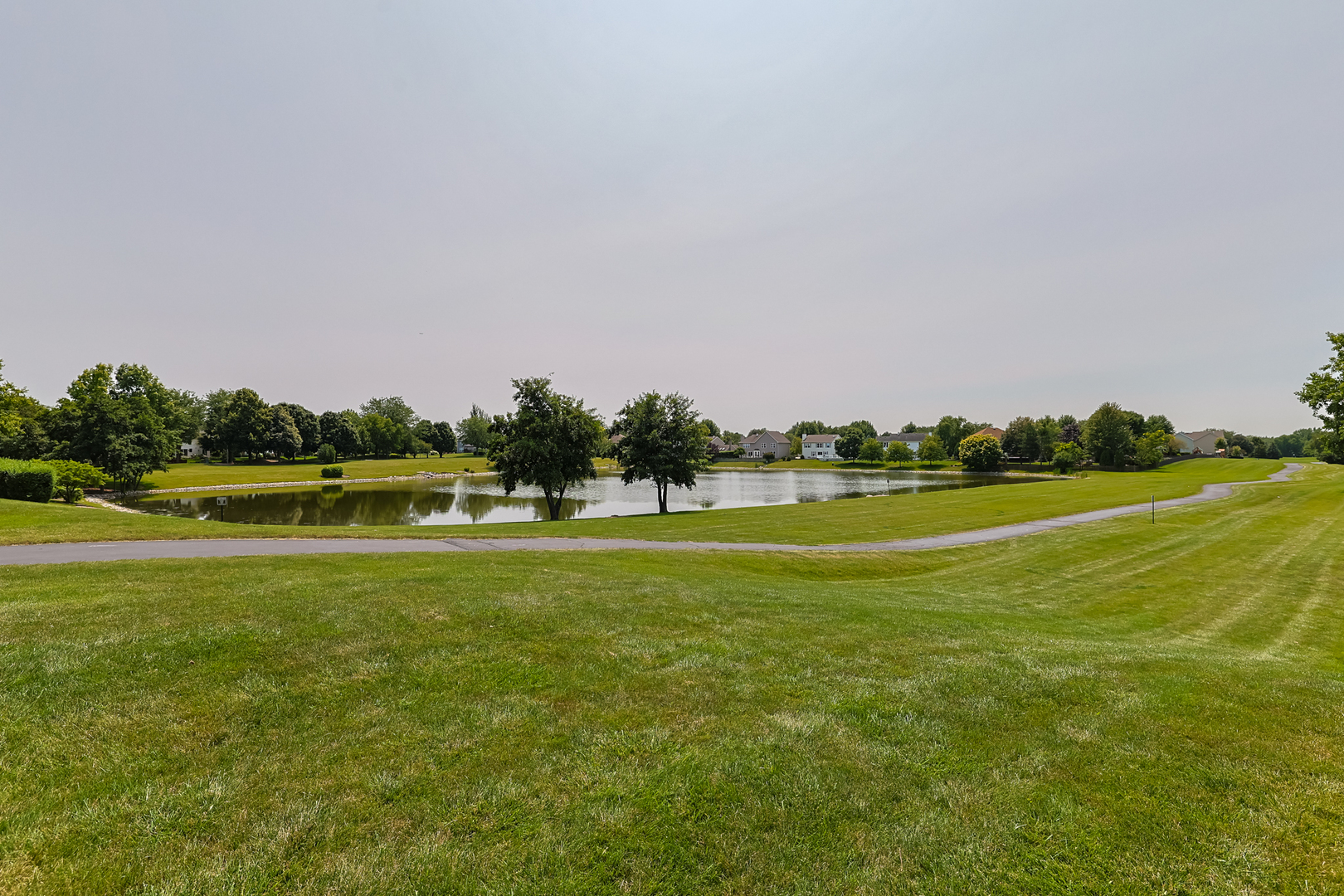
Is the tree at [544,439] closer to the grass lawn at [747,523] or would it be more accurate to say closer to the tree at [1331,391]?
the grass lawn at [747,523]

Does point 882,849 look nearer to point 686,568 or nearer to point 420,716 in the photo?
point 420,716

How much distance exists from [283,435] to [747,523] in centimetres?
9250

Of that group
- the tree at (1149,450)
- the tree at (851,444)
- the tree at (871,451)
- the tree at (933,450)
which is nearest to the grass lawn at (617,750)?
the tree at (1149,450)

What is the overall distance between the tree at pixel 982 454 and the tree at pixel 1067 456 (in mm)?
9990

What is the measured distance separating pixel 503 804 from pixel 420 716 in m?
1.59

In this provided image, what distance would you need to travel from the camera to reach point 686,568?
14.8m

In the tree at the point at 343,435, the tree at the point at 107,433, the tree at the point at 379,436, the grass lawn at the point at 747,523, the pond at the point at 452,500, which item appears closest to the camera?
the grass lawn at the point at 747,523

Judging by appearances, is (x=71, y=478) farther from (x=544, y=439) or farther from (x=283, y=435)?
(x=283, y=435)

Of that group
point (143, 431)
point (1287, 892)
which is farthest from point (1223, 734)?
point (143, 431)

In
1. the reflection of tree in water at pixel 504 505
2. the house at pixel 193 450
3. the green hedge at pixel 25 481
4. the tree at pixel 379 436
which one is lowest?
the reflection of tree in water at pixel 504 505

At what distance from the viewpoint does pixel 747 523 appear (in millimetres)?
26750

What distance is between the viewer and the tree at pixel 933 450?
119375 millimetres

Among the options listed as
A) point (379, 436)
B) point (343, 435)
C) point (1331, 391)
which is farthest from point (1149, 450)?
point (379, 436)

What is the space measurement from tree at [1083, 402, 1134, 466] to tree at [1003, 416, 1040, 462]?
15269mm
